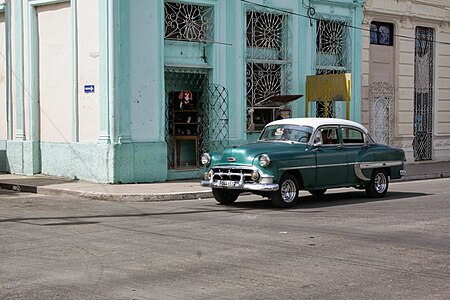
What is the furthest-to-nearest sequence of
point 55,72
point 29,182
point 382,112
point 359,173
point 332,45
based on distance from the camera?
point 382,112
point 332,45
point 55,72
point 29,182
point 359,173

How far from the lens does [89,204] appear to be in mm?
15086

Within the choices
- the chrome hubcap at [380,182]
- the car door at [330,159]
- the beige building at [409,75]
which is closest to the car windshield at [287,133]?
the car door at [330,159]

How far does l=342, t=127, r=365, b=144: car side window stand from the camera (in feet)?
50.5

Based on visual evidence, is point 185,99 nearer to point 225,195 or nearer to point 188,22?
point 188,22

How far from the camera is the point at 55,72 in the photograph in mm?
20094

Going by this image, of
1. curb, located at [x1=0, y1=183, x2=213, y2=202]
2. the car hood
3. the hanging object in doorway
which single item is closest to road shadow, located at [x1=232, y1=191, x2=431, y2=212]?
the car hood

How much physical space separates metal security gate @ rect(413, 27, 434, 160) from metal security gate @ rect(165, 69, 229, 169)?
952 centimetres

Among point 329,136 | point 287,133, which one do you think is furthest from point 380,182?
point 287,133

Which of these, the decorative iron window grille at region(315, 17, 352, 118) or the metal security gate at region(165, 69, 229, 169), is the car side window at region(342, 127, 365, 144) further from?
the decorative iron window grille at region(315, 17, 352, 118)

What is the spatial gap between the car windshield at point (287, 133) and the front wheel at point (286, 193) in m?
0.98

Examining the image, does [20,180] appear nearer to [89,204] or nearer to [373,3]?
[89,204]

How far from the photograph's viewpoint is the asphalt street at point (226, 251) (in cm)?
727

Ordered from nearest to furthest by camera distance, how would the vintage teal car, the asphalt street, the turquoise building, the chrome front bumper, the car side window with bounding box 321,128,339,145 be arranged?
the asphalt street
the chrome front bumper
the vintage teal car
the car side window with bounding box 321,128,339,145
the turquoise building

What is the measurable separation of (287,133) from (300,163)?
101 cm
